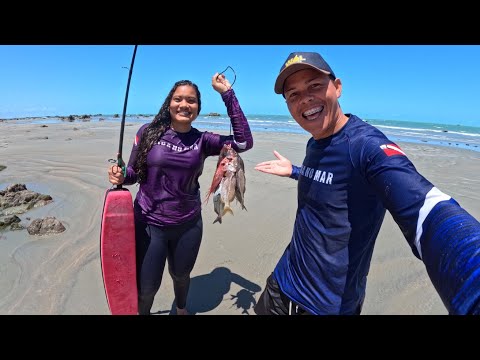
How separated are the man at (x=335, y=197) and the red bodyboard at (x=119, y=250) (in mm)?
1587

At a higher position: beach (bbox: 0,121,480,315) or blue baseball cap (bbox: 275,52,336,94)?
blue baseball cap (bbox: 275,52,336,94)

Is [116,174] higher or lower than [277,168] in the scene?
lower

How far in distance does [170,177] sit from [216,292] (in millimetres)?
2166

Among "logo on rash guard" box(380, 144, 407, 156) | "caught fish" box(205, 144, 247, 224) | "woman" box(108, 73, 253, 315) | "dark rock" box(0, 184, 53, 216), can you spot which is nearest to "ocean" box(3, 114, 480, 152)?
"dark rock" box(0, 184, 53, 216)

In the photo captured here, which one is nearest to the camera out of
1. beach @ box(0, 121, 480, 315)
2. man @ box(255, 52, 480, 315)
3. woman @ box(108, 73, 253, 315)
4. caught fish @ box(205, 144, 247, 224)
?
man @ box(255, 52, 480, 315)

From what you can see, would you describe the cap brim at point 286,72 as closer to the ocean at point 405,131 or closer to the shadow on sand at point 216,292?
the shadow on sand at point 216,292

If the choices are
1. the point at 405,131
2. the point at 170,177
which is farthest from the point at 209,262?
the point at 405,131

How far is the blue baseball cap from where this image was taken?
1.94 meters

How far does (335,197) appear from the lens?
6.37 feet

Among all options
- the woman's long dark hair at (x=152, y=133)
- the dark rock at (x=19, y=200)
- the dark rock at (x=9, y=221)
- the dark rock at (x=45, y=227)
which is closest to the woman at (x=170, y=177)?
the woman's long dark hair at (x=152, y=133)

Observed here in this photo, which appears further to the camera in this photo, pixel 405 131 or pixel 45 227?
pixel 405 131

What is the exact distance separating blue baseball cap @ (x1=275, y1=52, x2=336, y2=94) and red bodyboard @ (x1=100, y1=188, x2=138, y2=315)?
1.96 meters

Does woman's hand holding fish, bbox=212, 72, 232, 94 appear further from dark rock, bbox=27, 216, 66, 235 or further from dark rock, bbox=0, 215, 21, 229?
dark rock, bbox=0, 215, 21, 229

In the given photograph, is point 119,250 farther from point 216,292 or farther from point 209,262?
point 209,262
